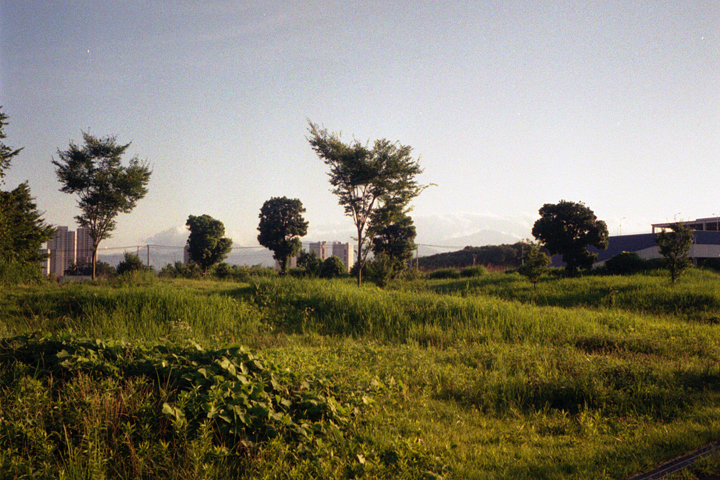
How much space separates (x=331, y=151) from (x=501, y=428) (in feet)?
63.2

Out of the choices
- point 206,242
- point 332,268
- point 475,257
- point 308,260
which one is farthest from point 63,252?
point 475,257

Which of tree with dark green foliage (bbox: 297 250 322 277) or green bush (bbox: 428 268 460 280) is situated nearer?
green bush (bbox: 428 268 460 280)

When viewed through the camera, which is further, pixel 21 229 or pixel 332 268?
pixel 332 268

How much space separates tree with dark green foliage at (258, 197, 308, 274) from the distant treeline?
650 inches

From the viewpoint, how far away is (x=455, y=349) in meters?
7.23

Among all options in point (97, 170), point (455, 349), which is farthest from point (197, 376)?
point (97, 170)

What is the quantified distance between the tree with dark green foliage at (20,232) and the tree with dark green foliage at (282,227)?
40.8 ft

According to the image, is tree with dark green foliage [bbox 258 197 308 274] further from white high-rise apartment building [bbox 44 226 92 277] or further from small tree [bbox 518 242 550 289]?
small tree [bbox 518 242 550 289]

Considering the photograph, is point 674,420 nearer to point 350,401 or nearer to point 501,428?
point 501,428

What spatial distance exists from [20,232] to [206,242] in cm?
1082

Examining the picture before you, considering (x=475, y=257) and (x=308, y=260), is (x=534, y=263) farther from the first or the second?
(x=475, y=257)

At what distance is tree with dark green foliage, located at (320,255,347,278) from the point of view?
25672mm

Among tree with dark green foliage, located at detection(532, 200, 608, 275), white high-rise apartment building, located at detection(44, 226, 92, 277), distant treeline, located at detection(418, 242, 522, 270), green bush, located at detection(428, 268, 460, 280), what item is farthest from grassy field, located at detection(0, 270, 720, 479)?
distant treeline, located at detection(418, 242, 522, 270)

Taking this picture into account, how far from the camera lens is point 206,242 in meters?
26.9
